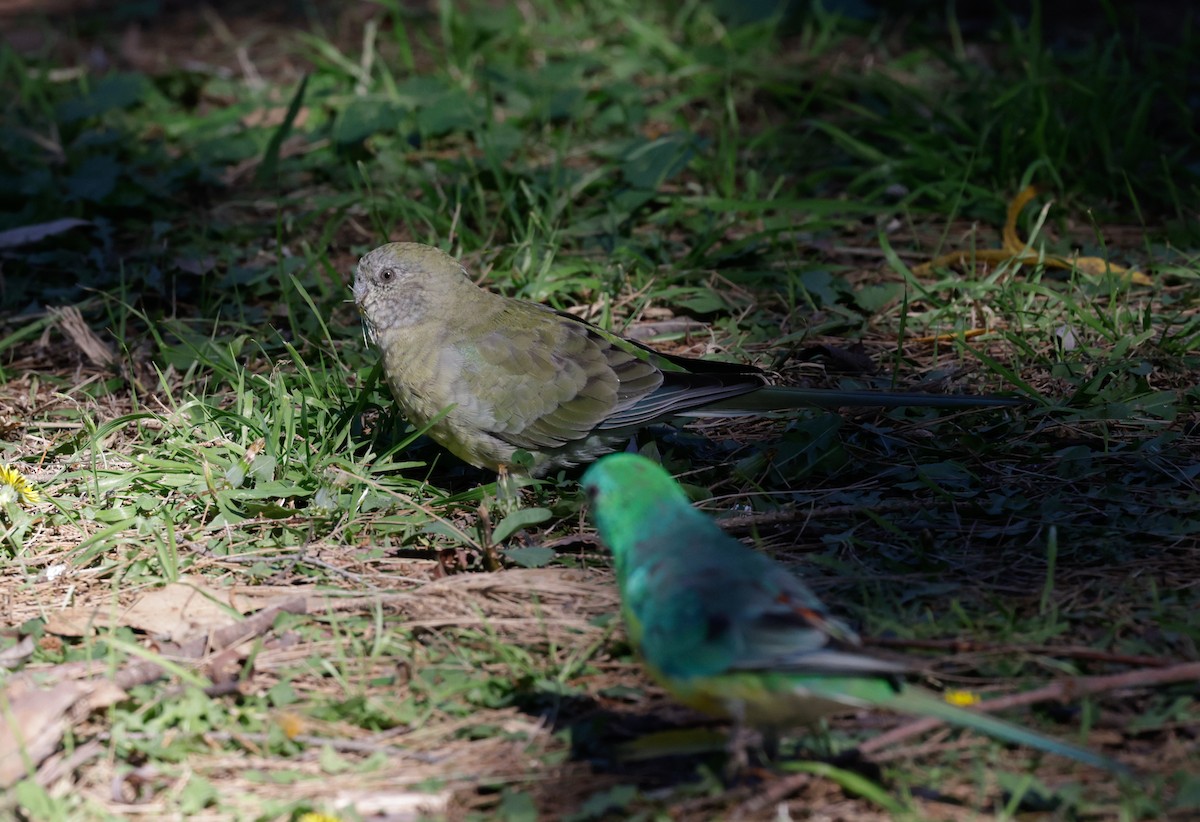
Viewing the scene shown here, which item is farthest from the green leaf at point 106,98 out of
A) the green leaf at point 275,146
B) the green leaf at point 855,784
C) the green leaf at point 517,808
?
the green leaf at point 855,784

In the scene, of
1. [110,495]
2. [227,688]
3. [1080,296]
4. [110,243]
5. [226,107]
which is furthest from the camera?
[226,107]

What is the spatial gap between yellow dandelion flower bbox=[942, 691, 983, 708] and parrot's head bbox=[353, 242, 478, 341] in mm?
2235

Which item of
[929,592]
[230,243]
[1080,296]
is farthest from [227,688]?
[1080,296]

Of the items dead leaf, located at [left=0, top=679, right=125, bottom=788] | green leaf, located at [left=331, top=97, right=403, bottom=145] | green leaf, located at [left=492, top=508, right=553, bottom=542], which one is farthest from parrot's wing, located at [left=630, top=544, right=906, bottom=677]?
green leaf, located at [left=331, top=97, right=403, bottom=145]

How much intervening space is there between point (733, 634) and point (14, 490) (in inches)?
99.5

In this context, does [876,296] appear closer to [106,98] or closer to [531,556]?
[531,556]

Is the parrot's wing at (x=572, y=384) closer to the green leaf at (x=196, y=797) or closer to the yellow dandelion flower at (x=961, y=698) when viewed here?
the yellow dandelion flower at (x=961, y=698)

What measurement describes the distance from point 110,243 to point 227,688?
11.3 ft

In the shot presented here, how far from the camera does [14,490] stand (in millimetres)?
3756

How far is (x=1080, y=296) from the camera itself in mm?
4859

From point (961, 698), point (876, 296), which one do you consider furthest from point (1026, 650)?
point (876, 296)

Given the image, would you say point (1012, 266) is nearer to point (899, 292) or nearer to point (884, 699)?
point (899, 292)

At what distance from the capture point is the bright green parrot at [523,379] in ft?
13.1

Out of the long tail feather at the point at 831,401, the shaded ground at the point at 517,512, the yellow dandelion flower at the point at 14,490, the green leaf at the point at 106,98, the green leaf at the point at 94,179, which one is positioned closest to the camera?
the shaded ground at the point at 517,512
